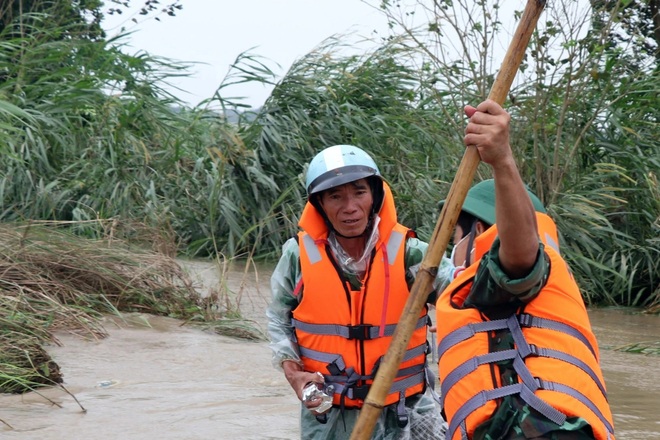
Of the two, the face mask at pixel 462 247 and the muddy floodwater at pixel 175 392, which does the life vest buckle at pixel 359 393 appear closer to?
the face mask at pixel 462 247

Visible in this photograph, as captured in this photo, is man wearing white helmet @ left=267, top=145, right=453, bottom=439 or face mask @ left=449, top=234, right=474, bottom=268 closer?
face mask @ left=449, top=234, right=474, bottom=268

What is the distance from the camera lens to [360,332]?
3.49 m

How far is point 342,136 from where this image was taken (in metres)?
10.6

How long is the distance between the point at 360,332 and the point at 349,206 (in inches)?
16.4

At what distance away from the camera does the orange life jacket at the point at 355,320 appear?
3486 millimetres

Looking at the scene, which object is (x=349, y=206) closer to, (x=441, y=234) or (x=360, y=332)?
(x=360, y=332)

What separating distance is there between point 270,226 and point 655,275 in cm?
346

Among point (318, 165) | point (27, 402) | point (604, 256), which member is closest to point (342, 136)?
point (604, 256)

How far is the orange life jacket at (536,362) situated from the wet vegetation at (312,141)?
17.1 ft

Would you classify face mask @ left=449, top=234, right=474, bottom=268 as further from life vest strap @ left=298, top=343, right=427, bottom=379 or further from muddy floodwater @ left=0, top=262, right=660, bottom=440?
muddy floodwater @ left=0, top=262, right=660, bottom=440

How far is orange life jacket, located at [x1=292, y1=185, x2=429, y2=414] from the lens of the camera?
3486 millimetres

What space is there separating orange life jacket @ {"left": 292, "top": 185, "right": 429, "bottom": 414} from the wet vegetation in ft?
13.3

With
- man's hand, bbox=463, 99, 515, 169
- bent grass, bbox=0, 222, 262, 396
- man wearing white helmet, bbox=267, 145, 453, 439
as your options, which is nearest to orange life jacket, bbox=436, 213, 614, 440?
man's hand, bbox=463, 99, 515, 169

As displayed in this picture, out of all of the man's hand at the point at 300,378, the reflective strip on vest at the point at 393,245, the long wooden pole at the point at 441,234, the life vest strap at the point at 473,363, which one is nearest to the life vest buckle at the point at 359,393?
the man's hand at the point at 300,378
